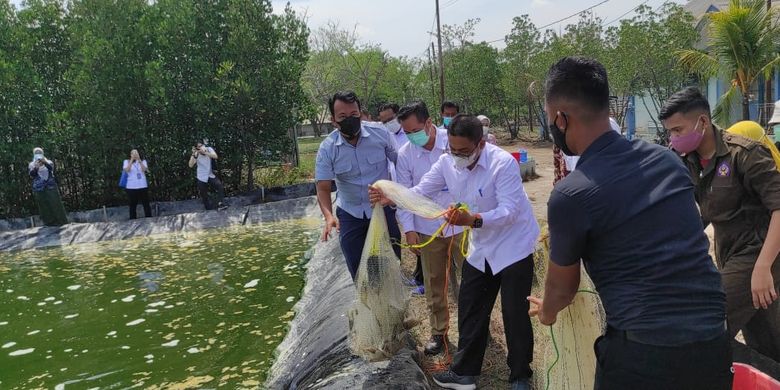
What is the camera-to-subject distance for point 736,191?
2.80m

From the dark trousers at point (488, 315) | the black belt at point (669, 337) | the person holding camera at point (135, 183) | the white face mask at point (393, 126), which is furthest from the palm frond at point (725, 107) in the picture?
the black belt at point (669, 337)

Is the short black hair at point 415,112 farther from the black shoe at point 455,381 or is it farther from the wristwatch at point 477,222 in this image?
the black shoe at point 455,381

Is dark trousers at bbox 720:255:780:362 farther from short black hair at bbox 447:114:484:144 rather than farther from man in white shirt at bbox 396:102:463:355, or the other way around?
man in white shirt at bbox 396:102:463:355

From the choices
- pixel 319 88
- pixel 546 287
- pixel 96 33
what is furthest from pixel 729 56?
pixel 319 88

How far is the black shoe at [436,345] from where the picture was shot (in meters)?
4.06

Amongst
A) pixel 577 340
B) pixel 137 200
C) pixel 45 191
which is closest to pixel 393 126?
pixel 577 340

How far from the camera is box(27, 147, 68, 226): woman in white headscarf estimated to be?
11.8 meters

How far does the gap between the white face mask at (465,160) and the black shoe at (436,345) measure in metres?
1.37

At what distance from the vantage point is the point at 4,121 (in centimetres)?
1307

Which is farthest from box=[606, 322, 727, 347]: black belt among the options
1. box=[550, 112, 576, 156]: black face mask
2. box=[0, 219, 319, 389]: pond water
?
box=[0, 219, 319, 389]: pond water

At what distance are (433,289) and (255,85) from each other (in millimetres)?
10872

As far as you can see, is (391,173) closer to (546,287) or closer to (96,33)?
(546,287)

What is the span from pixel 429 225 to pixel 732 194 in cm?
207

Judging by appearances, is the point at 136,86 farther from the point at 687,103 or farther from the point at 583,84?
the point at 583,84
